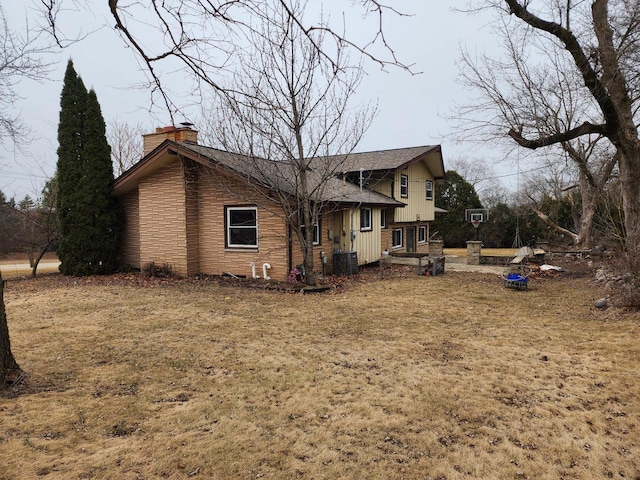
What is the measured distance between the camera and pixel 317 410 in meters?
3.89

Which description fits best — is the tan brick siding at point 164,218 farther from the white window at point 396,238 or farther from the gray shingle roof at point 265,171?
the white window at point 396,238

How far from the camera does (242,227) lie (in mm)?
12719

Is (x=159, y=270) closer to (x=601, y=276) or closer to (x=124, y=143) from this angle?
(x=601, y=276)

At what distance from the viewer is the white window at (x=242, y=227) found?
1259 centimetres

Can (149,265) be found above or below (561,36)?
below

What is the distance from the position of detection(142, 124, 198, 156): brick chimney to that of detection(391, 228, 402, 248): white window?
34.1 ft

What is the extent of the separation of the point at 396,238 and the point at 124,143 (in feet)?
67.4

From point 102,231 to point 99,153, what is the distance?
2911mm

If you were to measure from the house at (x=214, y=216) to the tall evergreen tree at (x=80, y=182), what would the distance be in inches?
41.2

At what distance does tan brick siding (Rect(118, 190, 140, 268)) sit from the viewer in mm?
15453

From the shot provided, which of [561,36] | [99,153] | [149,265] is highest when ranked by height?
[561,36]

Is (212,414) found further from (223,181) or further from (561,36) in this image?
(561,36)

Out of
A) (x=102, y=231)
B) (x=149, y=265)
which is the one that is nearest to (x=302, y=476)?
(x=149, y=265)

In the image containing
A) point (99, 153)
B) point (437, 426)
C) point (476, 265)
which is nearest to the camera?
point (437, 426)
